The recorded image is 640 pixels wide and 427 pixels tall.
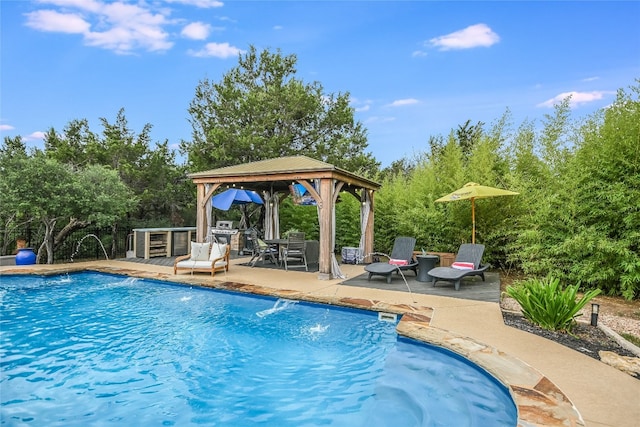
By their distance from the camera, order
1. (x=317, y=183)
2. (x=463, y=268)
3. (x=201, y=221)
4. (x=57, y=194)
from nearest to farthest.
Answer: (x=463, y=268)
(x=317, y=183)
(x=57, y=194)
(x=201, y=221)

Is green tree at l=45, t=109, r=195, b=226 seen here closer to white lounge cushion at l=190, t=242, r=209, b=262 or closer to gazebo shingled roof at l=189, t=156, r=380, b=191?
gazebo shingled roof at l=189, t=156, r=380, b=191

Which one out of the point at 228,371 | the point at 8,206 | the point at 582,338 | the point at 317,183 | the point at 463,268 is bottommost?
the point at 228,371

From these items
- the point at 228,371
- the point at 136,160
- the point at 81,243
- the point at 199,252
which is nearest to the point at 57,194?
the point at 81,243

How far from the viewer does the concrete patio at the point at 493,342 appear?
8.99 ft

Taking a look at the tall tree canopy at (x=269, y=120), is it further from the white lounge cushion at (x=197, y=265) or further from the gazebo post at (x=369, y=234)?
the white lounge cushion at (x=197, y=265)

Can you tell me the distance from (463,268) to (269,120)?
33.9ft

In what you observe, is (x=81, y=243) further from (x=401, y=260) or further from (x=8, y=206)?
(x=401, y=260)

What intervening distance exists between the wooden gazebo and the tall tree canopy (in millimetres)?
4327

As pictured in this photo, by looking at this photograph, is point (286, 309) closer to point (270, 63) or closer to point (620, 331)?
point (620, 331)

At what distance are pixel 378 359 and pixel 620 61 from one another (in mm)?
8718

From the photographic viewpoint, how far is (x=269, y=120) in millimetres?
14961

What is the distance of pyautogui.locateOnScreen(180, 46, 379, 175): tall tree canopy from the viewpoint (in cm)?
1491

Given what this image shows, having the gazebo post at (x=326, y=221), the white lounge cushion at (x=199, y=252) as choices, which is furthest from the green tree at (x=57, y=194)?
the gazebo post at (x=326, y=221)

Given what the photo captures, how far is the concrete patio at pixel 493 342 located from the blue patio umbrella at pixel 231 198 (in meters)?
3.79
